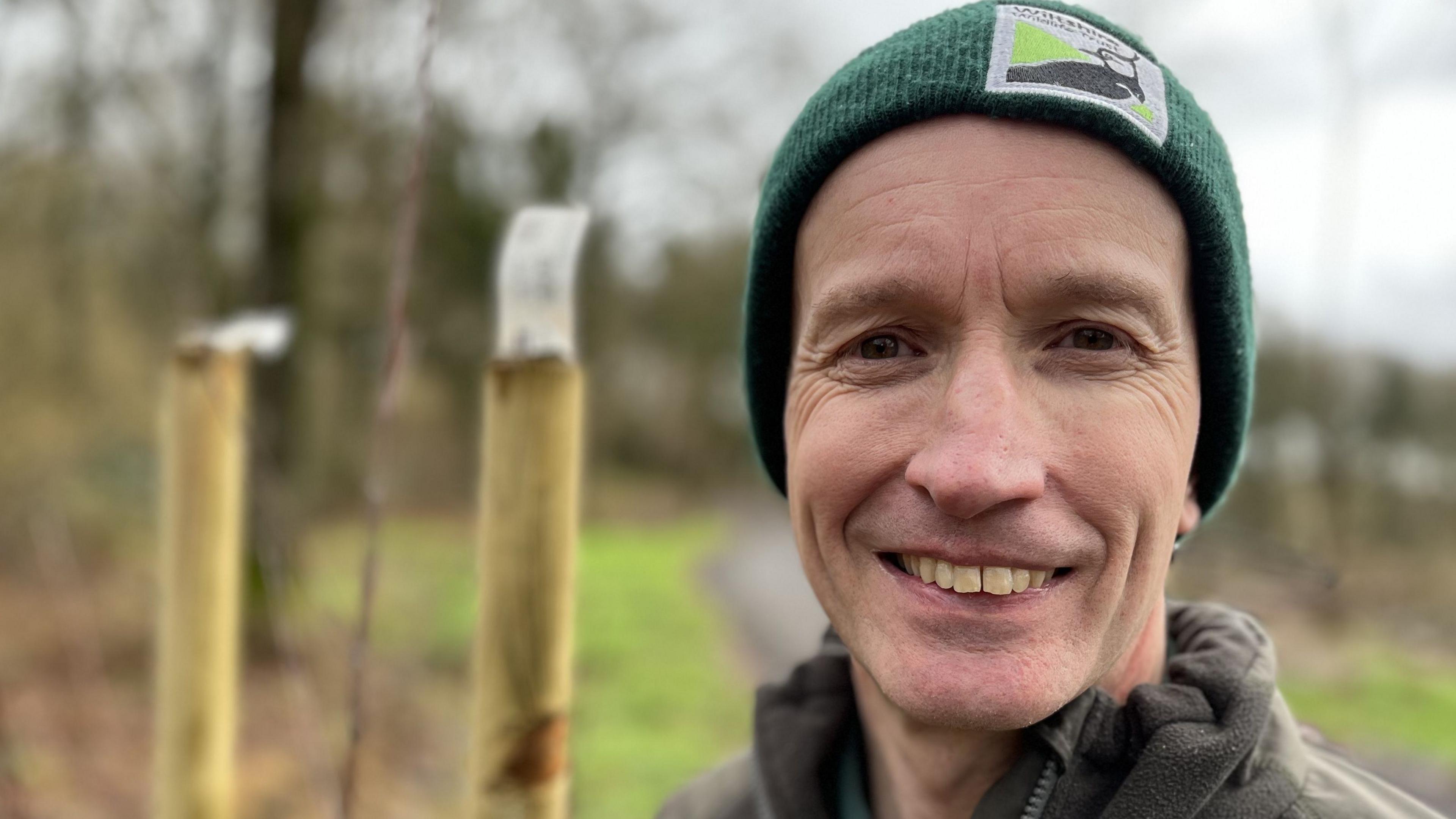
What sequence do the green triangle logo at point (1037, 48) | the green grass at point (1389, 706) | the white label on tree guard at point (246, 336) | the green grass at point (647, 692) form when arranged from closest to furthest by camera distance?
the green triangle logo at point (1037, 48) → the white label on tree guard at point (246, 336) → the green grass at point (647, 692) → the green grass at point (1389, 706)

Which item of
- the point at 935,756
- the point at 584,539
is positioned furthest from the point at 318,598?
the point at 935,756

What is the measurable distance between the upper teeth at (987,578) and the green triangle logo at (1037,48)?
2.12ft

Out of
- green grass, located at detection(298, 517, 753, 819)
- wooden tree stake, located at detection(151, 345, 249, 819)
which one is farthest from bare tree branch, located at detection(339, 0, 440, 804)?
green grass, located at detection(298, 517, 753, 819)

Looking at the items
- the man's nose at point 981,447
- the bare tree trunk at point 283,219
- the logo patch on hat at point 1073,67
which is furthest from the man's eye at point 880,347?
the bare tree trunk at point 283,219

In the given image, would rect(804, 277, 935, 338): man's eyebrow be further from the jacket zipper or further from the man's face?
the jacket zipper

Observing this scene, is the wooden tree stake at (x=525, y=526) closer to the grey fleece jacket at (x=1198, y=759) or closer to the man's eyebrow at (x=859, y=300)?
the man's eyebrow at (x=859, y=300)

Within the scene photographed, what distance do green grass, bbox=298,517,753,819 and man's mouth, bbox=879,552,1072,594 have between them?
2.85m

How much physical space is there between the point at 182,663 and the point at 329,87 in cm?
766

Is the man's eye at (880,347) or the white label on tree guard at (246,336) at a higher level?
the man's eye at (880,347)

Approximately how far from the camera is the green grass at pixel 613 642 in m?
6.70

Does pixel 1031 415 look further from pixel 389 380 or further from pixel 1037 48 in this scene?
pixel 389 380

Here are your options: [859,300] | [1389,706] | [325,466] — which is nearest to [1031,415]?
[859,300]

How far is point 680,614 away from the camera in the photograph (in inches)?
444

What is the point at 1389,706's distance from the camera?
738cm
